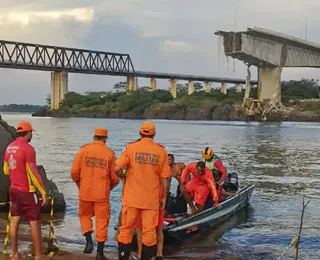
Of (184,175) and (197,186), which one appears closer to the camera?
(184,175)

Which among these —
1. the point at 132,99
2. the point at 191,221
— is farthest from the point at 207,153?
the point at 132,99

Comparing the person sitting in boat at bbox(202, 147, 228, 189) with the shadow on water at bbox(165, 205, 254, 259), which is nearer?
the shadow on water at bbox(165, 205, 254, 259)

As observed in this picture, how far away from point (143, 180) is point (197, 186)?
444 centimetres

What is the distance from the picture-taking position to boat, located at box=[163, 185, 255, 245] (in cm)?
1148

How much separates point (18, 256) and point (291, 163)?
26512 millimetres

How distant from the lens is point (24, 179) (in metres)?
8.10

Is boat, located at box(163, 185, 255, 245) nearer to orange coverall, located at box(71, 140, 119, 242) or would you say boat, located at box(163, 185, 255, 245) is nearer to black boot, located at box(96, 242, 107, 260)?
black boot, located at box(96, 242, 107, 260)

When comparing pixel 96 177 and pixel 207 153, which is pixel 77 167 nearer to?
pixel 96 177

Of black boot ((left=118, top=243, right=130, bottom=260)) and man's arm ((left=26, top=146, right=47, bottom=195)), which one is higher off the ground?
man's arm ((left=26, top=146, right=47, bottom=195))

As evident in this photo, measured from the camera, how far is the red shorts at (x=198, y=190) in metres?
12.5

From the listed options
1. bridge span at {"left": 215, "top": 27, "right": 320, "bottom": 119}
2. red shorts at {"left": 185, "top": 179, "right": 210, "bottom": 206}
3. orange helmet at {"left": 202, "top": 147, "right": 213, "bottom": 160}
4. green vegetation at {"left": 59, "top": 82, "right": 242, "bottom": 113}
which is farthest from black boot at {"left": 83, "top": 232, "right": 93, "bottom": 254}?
green vegetation at {"left": 59, "top": 82, "right": 242, "bottom": 113}

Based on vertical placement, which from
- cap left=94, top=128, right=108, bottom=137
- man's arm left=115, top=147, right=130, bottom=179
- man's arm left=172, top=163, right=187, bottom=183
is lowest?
man's arm left=172, top=163, right=187, bottom=183

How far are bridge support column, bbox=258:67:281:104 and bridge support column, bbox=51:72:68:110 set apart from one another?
58.0m

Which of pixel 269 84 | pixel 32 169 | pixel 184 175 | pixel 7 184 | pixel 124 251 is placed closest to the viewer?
pixel 32 169
